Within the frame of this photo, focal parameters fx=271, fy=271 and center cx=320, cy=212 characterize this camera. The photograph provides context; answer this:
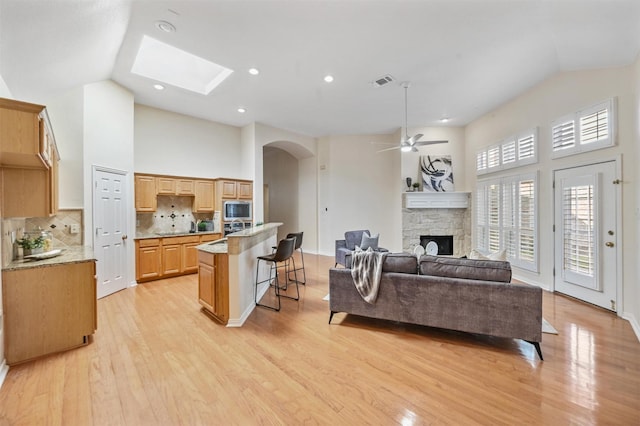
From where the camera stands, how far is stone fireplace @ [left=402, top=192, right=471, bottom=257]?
6551mm

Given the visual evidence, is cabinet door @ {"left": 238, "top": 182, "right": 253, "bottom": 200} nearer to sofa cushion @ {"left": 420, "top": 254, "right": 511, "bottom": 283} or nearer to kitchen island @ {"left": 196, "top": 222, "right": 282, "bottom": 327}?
kitchen island @ {"left": 196, "top": 222, "right": 282, "bottom": 327}

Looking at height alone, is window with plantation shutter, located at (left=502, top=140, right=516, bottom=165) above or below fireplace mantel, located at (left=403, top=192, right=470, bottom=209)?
above

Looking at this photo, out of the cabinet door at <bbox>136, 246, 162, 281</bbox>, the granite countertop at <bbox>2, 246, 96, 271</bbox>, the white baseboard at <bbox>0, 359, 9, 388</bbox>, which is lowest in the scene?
the white baseboard at <bbox>0, 359, 9, 388</bbox>

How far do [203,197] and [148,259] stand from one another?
64.3 inches

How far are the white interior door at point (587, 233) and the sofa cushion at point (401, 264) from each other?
272cm

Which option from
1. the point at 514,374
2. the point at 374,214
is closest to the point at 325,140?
the point at 374,214

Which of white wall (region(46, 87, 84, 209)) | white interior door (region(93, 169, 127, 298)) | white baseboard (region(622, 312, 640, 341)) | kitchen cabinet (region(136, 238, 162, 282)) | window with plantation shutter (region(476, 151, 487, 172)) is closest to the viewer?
white baseboard (region(622, 312, 640, 341))

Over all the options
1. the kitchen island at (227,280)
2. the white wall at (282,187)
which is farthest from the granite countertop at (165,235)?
the white wall at (282,187)

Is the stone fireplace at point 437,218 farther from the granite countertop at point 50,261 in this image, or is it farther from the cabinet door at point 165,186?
the granite countertop at point 50,261

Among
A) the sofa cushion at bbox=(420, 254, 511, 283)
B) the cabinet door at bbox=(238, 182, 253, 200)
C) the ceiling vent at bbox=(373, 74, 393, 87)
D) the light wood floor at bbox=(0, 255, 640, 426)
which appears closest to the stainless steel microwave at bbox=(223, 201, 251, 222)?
the cabinet door at bbox=(238, 182, 253, 200)

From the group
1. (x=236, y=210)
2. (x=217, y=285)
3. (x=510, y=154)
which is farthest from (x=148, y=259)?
(x=510, y=154)

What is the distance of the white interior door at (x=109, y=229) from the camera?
4121mm

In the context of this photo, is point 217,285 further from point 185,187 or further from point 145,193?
point 185,187

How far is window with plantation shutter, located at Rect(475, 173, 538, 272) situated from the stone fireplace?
39 centimetres
